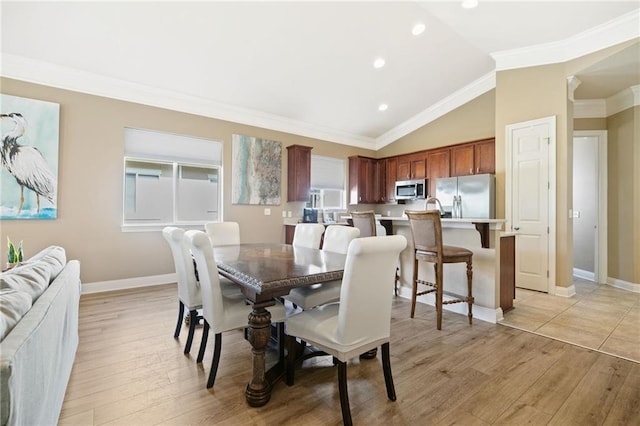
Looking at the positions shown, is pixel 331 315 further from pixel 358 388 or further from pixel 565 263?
pixel 565 263

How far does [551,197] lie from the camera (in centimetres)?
396

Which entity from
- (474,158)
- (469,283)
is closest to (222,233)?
(469,283)

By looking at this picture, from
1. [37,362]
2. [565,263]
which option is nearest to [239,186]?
[37,362]

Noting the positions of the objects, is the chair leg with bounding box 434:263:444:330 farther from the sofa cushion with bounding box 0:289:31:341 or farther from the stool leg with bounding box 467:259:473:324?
the sofa cushion with bounding box 0:289:31:341

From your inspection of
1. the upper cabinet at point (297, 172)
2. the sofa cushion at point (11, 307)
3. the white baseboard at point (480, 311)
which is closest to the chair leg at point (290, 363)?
the sofa cushion at point (11, 307)

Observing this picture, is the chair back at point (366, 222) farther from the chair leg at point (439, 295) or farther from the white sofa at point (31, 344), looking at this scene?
→ the white sofa at point (31, 344)

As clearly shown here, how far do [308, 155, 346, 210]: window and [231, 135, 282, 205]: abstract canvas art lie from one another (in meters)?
0.90

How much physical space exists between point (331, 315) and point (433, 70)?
4.53 metres

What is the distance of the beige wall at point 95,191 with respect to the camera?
137 inches

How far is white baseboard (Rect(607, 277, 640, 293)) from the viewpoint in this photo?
4.10 m

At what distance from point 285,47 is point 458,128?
3.66m

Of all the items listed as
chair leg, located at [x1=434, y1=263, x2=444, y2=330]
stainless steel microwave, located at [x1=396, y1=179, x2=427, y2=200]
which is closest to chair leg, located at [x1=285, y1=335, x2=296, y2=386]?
chair leg, located at [x1=434, y1=263, x2=444, y2=330]

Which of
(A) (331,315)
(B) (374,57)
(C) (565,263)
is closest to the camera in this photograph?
(A) (331,315)

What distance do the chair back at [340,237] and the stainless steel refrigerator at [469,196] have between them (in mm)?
2840
